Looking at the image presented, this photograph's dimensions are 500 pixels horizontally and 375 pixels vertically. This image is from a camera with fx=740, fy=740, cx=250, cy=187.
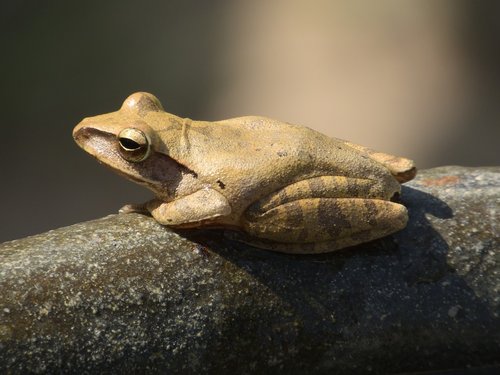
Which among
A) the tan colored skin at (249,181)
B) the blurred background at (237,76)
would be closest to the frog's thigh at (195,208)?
the tan colored skin at (249,181)

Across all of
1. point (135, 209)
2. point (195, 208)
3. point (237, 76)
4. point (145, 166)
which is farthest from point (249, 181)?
point (237, 76)

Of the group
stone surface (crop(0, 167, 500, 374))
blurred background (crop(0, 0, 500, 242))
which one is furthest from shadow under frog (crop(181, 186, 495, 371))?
blurred background (crop(0, 0, 500, 242))

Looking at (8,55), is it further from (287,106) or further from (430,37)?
(430,37)

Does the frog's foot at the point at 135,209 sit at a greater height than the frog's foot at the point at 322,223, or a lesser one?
lesser

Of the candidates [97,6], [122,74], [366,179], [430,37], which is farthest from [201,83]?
[366,179]

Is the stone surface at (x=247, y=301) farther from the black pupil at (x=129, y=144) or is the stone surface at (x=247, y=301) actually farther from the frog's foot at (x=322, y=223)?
the black pupil at (x=129, y=144)

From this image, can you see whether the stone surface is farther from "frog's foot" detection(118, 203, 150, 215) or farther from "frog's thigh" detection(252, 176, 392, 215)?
"frog's thigh" detection(252, 176, 392, 215)

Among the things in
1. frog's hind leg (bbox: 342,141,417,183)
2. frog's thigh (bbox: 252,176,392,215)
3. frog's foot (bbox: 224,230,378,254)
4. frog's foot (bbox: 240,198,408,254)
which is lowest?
frog's foot (bbox: 224,230,378,254)
